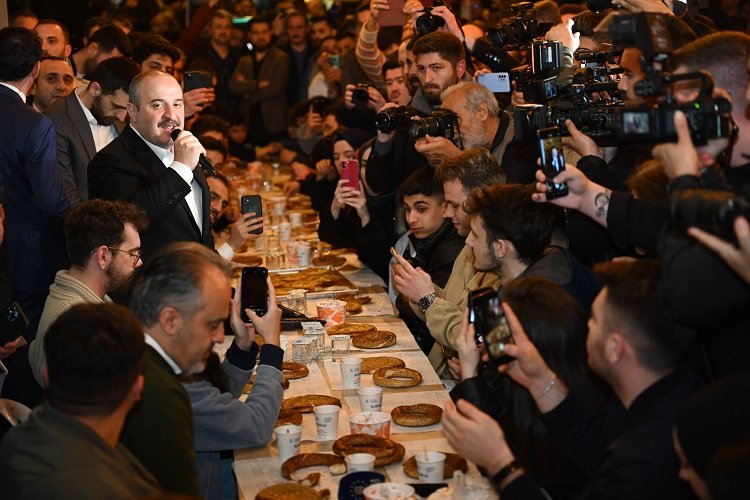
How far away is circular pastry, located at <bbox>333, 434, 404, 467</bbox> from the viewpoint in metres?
3.01

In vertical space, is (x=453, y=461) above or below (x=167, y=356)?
below

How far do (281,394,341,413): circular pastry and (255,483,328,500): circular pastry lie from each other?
653mm

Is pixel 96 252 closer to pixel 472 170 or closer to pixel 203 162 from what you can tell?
pixel 203 162

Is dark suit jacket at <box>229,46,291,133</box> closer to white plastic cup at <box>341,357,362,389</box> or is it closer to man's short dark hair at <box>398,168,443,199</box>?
man's short dark hair at <box>398,168,443,199</box>

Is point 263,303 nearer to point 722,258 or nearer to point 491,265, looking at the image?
point 491,265

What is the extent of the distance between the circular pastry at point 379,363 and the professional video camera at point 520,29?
5.22ft

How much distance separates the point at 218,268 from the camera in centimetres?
296

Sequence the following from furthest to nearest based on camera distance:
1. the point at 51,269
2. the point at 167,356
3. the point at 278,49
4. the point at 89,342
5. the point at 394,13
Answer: the point at 278,49, the point at 394,13, the point at 51,269, the point at 167,356, the point at 89,342

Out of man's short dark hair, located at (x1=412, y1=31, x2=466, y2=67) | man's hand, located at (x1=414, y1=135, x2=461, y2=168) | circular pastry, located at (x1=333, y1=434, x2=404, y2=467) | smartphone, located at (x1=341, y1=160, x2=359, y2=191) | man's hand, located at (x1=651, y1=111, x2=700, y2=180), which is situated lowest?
smartphone, located at (x1=341, y1=160, x2=359, y2=191)

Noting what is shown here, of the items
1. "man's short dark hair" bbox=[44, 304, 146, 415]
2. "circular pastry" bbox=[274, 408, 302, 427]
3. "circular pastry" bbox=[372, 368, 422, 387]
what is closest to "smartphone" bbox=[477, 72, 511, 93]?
"circular pastry" bbox=[372, 368, 422, 387]

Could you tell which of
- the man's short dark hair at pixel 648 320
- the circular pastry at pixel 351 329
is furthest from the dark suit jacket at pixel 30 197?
the man's short dark hair at pixel 648 320

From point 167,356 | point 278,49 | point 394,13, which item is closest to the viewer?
point 167,356

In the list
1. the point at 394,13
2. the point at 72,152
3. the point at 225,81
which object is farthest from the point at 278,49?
the point at 72,152

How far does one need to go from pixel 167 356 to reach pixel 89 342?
1.79ft
